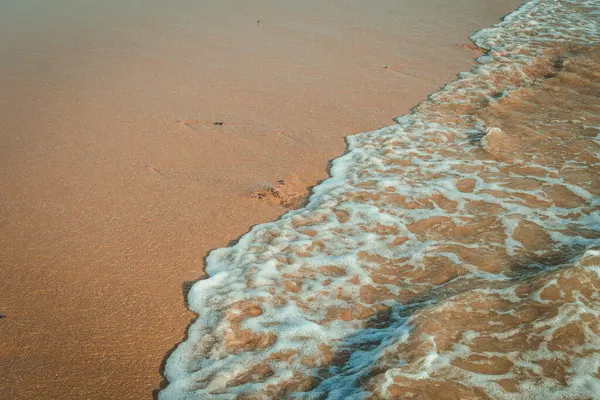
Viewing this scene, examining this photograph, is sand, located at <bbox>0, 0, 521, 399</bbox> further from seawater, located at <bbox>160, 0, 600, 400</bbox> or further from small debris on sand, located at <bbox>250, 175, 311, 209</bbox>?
seawater, located at <bbox>160, 0, 600, 400</bbox>

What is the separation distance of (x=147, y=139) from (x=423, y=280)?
2.53 meters

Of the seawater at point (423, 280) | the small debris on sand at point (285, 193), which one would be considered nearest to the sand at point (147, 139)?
the small debris on sand at point (285, 193)

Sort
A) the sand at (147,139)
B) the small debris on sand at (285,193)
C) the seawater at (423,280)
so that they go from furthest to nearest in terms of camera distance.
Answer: the small debris on sand at (285,193) < the sand at (147,139) < the seawater at (423,280)

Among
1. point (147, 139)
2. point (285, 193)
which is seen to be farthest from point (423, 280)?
point (147, 139)

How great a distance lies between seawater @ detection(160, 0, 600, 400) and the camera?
86.7 inches

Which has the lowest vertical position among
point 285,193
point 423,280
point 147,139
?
point 423,280

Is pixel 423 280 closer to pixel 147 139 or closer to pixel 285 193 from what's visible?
pixel 285 193

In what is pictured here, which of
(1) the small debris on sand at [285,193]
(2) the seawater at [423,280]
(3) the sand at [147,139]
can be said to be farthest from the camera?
(1) the small debris on sand at [285,193]

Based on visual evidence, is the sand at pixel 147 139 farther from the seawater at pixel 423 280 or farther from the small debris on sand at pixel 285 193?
the seawater at pixel 423 280

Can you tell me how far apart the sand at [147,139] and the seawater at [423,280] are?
0.87 feet

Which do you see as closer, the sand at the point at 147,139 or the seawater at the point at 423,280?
the seawater at the point at 423,280

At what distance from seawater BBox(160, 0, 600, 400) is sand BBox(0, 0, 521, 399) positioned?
264mm

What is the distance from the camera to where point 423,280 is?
2.87 m

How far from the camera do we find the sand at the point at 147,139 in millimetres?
2447
